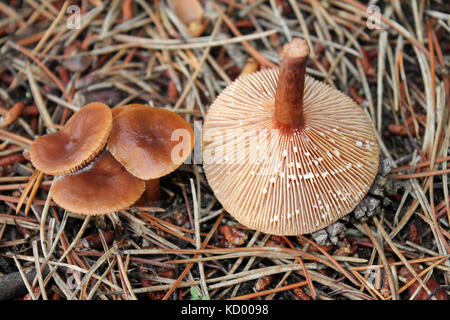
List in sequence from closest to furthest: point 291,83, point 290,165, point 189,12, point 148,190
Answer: point 291,83 < point 290,165 < point 148,190 < point 189,12

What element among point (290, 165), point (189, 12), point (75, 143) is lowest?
point (290, 165)

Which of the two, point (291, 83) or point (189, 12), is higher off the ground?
point (189, 12)

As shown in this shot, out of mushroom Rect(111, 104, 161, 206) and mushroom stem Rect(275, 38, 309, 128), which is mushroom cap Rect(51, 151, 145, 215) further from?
mushroom stem Rect(275, 38, 309, 128)

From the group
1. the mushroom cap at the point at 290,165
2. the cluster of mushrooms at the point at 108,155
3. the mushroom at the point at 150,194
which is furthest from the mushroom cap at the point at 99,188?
the mushroom cap at the point at 290,165

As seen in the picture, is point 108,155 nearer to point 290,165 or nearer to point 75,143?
point 75,143

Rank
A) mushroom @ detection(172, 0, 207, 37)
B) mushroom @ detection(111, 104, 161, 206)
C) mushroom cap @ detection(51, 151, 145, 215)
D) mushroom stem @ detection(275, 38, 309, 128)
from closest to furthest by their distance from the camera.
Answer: mushroom stem @ detection(275, 38, 309, 128) → mushroom cap @ detection(51, 151, 145, 215) → mushroom @ detection(111, 104, 161, 206) → mushroom @ detection(172, 0, 207, 37)

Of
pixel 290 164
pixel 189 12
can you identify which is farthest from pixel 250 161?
pixel 189 12

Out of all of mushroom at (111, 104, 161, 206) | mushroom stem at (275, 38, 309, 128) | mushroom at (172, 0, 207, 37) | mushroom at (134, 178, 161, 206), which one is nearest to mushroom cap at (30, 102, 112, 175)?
mushroom at (111, 104, 161, 206)
